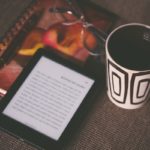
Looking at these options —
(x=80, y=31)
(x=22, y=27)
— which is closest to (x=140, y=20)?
(x=80, y=31)

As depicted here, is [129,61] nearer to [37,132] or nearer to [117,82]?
[117,82]

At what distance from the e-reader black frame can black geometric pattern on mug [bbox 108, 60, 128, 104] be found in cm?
3

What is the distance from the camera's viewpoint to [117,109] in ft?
1.88

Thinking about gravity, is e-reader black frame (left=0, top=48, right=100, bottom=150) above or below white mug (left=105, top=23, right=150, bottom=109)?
below

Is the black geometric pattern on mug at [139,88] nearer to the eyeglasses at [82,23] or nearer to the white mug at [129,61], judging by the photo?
the white mug at [129,61]

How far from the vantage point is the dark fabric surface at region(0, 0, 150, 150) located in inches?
21.4

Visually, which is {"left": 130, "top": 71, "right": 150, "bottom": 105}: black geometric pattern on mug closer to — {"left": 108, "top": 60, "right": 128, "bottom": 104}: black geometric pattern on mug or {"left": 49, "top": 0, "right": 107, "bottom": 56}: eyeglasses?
{"left": 108, "top": 60, "right": 128, "bottom": 104}: black geometric pattern on mug

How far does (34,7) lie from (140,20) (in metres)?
0.20

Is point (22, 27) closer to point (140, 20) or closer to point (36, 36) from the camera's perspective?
point (36, 36)

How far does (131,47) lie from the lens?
0.52 m

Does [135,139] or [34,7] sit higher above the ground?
[34,7]

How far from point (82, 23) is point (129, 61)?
16cm

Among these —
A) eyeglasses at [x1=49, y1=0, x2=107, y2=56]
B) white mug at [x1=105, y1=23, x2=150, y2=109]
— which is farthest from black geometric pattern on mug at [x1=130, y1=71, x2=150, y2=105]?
eyeglasses at [x1=49, y1=0, x2=107, y2=56]

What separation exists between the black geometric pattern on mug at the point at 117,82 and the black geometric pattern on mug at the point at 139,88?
0.01 metres
